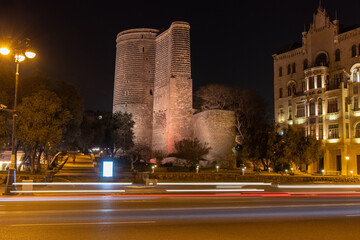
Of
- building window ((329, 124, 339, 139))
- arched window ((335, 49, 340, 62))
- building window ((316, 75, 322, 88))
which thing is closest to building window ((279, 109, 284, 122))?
building window ((316, 75, 322, 88))

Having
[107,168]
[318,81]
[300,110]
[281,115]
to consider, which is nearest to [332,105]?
[318,81]

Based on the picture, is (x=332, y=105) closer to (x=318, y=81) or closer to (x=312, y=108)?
(x=312, y=108)

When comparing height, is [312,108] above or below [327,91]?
below

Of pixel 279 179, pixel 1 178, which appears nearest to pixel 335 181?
pixel 279 179

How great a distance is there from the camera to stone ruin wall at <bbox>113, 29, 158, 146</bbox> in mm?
52500

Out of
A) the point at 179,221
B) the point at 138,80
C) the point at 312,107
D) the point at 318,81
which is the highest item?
the point at 138,80

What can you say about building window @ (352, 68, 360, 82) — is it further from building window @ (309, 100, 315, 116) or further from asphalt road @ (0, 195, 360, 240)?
asphalt road @ (0, 195, 360, 240)

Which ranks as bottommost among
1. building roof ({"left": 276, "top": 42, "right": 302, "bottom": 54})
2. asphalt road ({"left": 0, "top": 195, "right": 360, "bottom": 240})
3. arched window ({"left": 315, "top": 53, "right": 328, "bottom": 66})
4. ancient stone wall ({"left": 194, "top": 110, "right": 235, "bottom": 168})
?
asphalt road ({"left": 0, "top": 195, "right": 360, "bottom": 240})

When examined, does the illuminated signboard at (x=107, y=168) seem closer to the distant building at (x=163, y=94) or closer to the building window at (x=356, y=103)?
the distant building at (x=163, y=94)

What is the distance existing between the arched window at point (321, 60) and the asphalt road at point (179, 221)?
33460 mm

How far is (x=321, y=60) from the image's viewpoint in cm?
4350

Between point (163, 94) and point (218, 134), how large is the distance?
34.3 feet

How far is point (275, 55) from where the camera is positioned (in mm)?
50031

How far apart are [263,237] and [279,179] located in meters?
19.4
